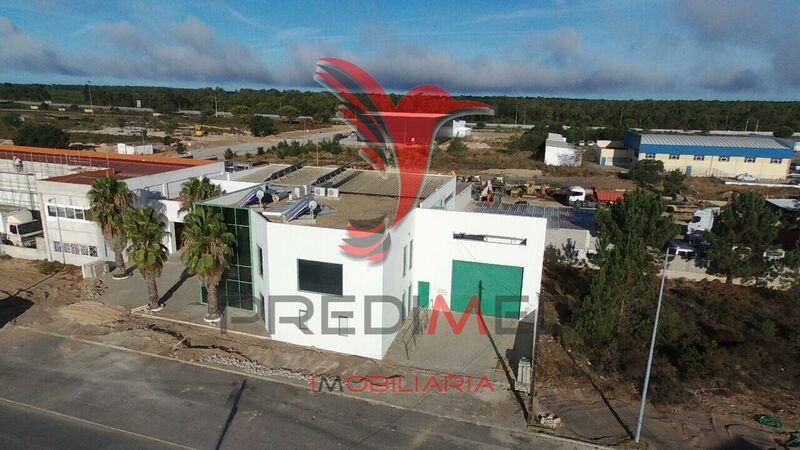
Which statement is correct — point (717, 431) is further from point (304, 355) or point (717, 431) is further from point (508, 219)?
point (304, 355)

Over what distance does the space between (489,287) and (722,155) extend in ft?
195

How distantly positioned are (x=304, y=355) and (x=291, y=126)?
11217 cm

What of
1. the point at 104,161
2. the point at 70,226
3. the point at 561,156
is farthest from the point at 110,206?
the point at 561,156

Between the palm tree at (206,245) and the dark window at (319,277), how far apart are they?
153 inches

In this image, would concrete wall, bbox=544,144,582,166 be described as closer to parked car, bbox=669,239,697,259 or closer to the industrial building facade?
the industrial building facade

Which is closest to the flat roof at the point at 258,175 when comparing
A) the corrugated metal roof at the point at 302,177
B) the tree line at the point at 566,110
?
the corrugated metal roof at the point at 302,177

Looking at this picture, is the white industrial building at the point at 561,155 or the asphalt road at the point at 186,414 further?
the white industrial building at the point at 561,155

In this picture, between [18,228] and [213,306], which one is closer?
[213,306]

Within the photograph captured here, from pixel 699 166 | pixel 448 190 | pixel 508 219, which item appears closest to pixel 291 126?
pixel 699 166

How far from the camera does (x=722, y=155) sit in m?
67.0

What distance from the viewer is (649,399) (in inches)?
730

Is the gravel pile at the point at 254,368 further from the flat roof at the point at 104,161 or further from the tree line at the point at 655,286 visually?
the flat roof at the point at 104,161

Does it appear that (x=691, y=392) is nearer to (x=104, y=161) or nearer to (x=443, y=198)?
(x=443, y=198)

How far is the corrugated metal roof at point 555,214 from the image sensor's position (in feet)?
113
